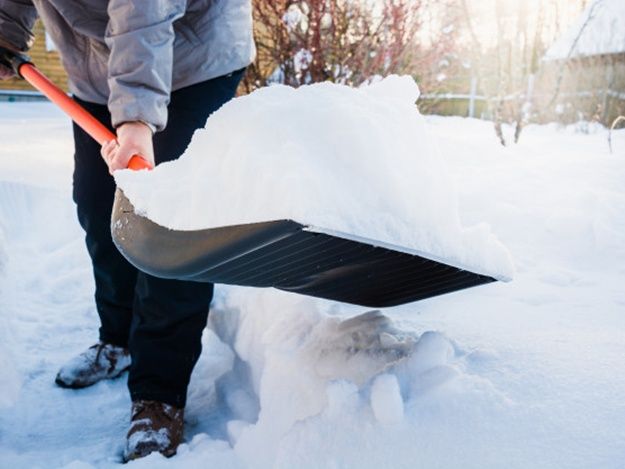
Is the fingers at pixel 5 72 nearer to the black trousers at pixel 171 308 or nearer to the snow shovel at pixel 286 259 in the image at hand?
the black trousers at pixel 171 308

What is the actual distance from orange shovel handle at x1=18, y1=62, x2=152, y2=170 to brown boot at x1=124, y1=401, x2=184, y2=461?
628 mm

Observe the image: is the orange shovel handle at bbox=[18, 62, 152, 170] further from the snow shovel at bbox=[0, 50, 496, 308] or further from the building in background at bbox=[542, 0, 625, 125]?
the building in background at bbox=[542, 0, 625, 125]

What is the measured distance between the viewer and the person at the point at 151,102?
1168 millimetres

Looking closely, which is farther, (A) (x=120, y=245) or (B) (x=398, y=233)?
(A) (x=120, y=245)

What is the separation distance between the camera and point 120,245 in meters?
1.14

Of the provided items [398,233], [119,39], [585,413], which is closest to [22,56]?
[119,39]

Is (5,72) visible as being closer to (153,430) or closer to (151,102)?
(151,102)

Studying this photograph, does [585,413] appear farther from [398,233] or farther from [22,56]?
[22,56]

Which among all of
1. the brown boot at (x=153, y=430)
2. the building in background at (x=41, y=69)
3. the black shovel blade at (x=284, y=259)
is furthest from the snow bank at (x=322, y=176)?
the building in background at (x=41, y=69)

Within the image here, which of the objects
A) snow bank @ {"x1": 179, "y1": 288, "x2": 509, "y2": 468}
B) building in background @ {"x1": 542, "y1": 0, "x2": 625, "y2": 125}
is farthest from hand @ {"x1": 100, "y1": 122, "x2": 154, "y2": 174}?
building in background @ {"x1": 542, "y1": 0, "x2": 625, "y2": 125}

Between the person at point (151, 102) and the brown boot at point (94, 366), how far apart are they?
0.08 ft

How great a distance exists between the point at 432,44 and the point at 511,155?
164cm

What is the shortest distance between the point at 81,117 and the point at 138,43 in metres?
0.39

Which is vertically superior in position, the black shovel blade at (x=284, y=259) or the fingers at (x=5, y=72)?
the fingers at (x=5, y=72)
